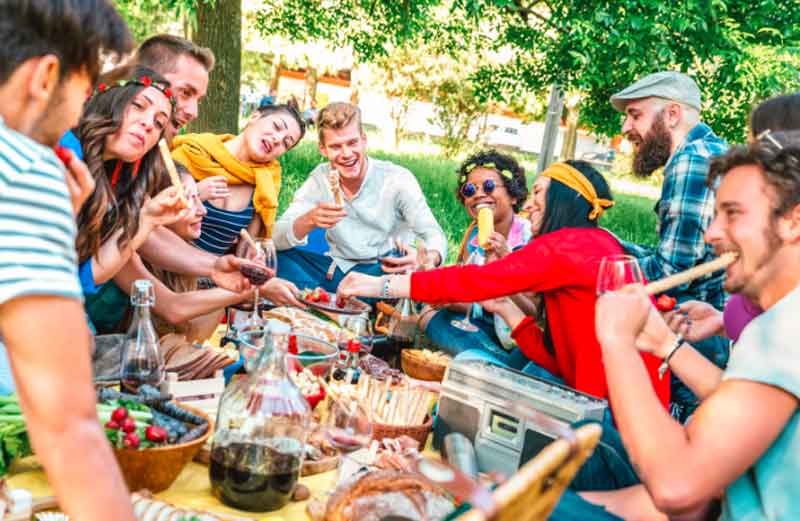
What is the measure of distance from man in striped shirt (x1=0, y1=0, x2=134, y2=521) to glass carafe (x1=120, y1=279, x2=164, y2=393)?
1.46 m

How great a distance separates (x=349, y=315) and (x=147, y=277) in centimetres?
97

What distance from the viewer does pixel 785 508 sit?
1.81 metres

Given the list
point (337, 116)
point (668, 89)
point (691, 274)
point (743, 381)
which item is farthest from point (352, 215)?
point (743, 381)

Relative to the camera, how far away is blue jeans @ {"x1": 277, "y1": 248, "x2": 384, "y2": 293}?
18.1 feet

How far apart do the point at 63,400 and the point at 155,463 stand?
1.09 metres

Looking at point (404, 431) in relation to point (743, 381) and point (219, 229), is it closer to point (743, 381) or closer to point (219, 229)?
point (743, 381)

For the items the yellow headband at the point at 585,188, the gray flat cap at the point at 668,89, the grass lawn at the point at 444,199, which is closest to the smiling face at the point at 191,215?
the yellow headband at the point at 585,188

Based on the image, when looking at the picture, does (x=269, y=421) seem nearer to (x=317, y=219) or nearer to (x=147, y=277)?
(x=147, y=277)

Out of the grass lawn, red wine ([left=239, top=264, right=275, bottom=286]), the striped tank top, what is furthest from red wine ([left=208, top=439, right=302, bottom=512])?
the grass lawn

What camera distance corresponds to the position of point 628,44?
719cm

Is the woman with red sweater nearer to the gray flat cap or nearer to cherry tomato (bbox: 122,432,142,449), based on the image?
the gray flat cap

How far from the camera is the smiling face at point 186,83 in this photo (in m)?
4.54

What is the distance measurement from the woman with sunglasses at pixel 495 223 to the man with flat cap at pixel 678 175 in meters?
0.78

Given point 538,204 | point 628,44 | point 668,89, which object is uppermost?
point 628,44
